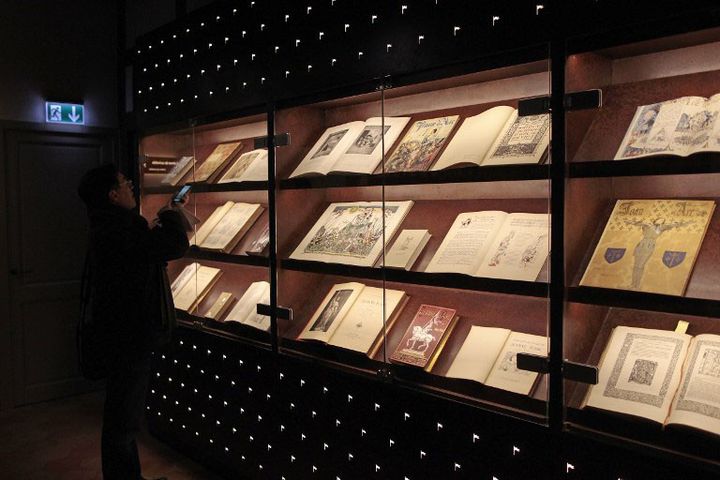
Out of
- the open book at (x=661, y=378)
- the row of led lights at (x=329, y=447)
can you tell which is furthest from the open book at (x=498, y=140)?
the row of led lights at (x=329, y=447)

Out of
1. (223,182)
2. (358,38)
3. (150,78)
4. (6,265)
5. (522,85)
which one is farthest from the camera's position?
(6,265)

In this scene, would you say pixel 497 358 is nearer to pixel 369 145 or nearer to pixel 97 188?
pixel 369 145

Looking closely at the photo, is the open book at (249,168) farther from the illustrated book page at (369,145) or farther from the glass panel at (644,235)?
the glass panel at (644,235)

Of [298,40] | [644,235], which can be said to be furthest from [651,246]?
[298,40]

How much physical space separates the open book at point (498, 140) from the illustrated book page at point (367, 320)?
2.20ft

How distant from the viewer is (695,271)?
6.42 ft

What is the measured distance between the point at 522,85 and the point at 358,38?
76cm

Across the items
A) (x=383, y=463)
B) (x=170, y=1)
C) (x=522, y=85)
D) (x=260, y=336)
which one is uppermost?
(x=170, y=1)

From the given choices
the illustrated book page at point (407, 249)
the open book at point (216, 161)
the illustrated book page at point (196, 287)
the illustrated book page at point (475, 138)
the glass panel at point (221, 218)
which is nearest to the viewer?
the illustrated book page at point (475, 138)

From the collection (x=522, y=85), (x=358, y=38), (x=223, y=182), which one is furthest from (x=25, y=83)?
(x=522, y=85)

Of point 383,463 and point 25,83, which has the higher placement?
point 25,83

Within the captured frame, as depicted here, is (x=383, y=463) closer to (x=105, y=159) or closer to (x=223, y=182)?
(x=223, y=182)

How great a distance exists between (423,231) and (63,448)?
3262mm

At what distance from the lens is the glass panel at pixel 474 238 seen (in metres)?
2.26
